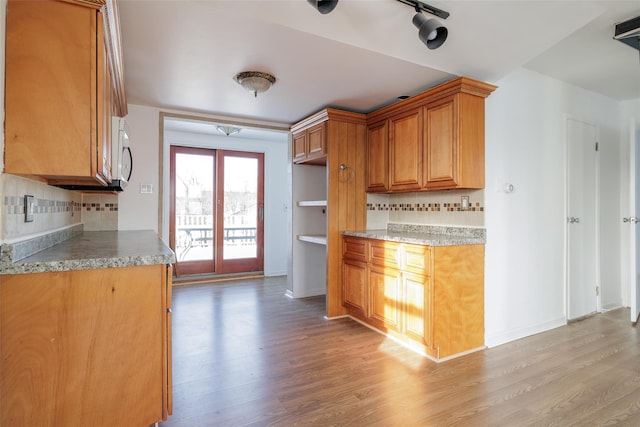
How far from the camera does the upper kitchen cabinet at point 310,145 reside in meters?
3.56

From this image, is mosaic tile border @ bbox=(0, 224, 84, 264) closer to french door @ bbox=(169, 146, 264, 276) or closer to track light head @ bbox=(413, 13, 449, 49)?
track light head @ bbox=(413, 13, 449, 49)

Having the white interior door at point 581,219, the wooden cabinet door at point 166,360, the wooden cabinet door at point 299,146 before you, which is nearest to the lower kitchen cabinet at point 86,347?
the wooden cabinet door at point 166,360

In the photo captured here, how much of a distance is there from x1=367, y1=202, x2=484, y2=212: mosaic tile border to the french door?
2.56 m

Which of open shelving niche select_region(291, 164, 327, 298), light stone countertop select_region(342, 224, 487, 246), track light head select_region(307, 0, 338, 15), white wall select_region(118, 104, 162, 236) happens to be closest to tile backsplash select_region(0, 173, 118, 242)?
white wall select_region(118, 104, 162, 236)

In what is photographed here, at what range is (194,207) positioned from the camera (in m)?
5.32

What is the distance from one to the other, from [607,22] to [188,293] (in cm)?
500

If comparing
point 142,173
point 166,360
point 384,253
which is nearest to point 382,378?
point 384,253

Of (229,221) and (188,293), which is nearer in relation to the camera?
(188,293)

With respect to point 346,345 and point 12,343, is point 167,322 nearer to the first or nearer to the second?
point 12,343

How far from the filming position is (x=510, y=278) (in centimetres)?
284

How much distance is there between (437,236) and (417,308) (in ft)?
2.12

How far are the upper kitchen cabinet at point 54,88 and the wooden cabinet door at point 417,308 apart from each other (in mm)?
2202

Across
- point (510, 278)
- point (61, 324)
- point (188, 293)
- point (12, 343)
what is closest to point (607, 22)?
point (510, 278)

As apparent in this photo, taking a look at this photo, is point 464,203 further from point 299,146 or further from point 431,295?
point 299,146
